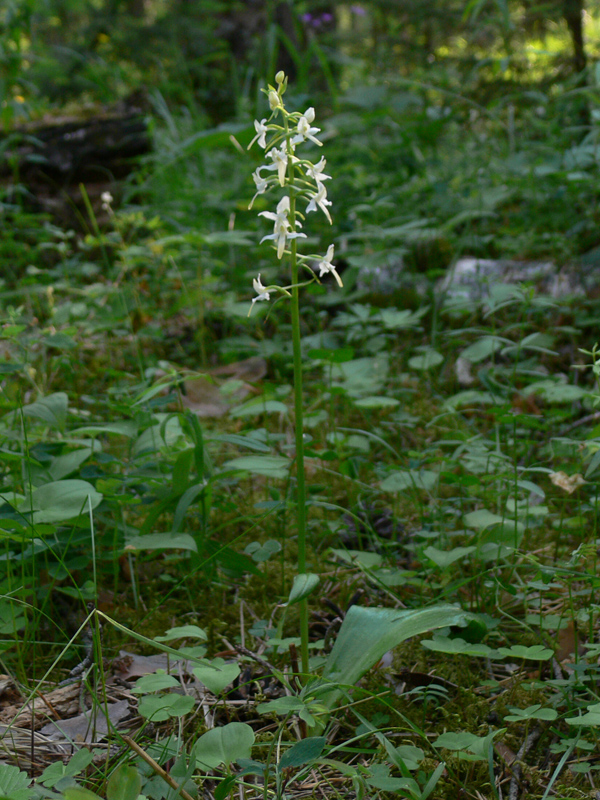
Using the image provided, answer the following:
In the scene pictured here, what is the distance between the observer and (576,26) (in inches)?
133

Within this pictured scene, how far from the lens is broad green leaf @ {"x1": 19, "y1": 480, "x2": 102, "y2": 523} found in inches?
51.1

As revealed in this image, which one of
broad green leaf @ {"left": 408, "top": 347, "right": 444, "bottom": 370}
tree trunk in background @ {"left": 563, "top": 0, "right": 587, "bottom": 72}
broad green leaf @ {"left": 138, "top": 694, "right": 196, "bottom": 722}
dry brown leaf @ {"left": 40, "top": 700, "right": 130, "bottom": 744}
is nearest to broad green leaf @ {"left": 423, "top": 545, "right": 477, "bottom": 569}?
broad green leaf @ {"left": 138, "top": 694, "right": 196, "bottom": 722}

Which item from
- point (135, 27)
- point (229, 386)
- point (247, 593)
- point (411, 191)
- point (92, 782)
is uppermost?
point (135, 27)

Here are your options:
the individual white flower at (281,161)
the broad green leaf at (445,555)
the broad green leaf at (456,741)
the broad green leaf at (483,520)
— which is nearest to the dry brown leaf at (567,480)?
the broad green leaf at (483,520)

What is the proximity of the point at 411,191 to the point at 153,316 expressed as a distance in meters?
1.60

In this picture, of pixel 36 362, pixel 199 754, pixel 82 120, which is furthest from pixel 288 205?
pixel 82 120

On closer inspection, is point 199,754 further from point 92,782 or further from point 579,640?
point 579,640

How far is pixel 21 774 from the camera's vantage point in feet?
3.03

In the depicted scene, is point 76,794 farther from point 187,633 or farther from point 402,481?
point 402,481

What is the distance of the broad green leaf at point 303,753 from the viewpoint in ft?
2.93

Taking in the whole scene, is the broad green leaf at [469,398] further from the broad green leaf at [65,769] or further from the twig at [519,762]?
the broad green leaf at [65,769]

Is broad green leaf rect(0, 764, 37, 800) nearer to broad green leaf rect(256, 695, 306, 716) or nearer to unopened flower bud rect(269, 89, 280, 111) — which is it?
broad green leaf rect(256, 695, 306, 716)

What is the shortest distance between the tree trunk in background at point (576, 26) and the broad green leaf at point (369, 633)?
11.2 feet

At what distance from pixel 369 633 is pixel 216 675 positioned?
28 centimetres
